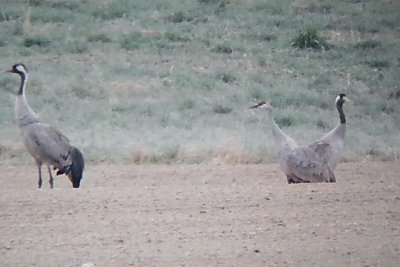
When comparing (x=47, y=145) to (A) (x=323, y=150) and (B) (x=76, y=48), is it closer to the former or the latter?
(A) (x=323, y=150)

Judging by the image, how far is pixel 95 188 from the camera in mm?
11070

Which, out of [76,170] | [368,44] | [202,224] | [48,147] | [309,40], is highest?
[202,224]

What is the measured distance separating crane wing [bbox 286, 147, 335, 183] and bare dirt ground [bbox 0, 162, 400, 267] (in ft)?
0.96

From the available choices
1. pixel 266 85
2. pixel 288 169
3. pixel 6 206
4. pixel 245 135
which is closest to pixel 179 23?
pixel 266 85

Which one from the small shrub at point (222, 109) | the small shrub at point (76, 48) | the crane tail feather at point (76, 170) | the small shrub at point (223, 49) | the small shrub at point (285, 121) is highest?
the crane tail feather at point (76, 170)

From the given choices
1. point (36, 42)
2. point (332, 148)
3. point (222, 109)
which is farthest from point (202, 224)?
point (36, 42)

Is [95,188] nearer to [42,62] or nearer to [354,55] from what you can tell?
[42,62]

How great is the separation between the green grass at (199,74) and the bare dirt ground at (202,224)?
3045 millimetres

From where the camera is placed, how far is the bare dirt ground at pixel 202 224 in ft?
25.0

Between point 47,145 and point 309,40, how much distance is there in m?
15.4

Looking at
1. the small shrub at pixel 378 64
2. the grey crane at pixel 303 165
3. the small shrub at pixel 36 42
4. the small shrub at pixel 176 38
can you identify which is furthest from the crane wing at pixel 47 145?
the small shrub at pixel 176 38

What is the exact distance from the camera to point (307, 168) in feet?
37.4

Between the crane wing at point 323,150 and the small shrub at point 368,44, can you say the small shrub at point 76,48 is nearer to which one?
the small shrub at point 368,44

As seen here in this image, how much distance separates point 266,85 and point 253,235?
13635 mm
